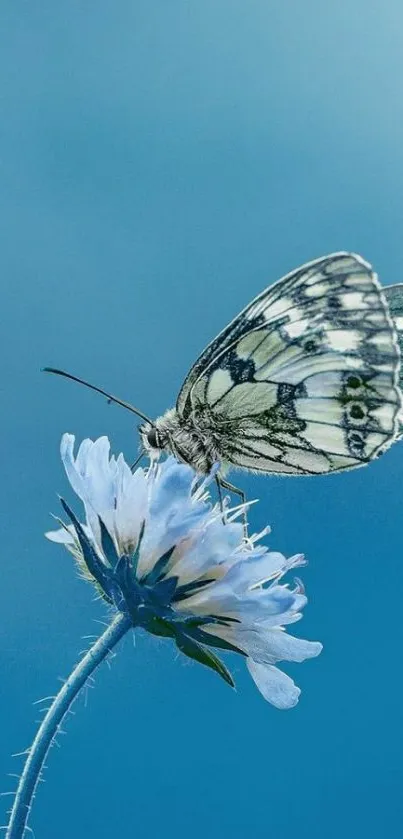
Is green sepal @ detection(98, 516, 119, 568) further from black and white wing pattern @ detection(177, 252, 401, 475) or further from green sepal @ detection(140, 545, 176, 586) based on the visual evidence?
black and white wing pattern @ detection(177, 252, 401, 475)

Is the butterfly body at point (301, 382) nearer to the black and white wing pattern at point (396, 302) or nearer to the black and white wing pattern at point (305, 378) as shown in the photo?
the black and white wing pattern at point (305, 378)

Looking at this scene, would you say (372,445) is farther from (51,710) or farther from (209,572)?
(51,710)

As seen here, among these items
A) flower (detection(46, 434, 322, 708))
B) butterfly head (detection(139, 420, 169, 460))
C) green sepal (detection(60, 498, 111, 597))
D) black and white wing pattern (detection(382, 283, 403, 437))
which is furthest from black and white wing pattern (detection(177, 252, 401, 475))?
green sepal (detection(60, 498, 111, 597))

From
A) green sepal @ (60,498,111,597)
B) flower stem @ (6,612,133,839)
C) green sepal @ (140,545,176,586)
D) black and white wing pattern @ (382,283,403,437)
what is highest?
black and white wing pattern @ (382,283,403,437)

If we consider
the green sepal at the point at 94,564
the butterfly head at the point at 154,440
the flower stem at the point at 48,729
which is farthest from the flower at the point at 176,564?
the butterfly head at the point at 154,440

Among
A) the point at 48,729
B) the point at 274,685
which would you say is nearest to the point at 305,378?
the point at 274,685

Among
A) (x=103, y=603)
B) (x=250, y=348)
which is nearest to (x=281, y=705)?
(x=103, y=603)

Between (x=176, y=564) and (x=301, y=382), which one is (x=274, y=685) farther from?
(x=301, y=382)
